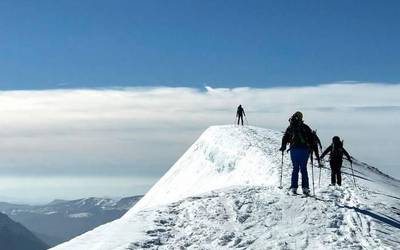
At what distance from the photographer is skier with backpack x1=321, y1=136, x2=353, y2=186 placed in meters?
26.8

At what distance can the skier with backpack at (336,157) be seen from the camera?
2675 cm

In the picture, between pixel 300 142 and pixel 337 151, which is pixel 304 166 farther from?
pixel 337 151

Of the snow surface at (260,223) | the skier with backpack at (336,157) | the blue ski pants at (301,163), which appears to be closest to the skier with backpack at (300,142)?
the blue ski pants at (301,163)

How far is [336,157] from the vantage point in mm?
27000

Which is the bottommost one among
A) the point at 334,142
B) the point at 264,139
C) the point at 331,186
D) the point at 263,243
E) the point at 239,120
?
the point at 263,243

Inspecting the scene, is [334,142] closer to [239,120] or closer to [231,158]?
[231,158]

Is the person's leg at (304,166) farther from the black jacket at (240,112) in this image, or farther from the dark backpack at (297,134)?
the black jacket at (240,112)

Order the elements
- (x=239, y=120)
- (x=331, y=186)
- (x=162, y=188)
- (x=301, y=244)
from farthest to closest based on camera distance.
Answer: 1. (x=239, y=120)
2. (x=162, y=188)
3. (x=331, y=186)
4. (x=301, y=244)

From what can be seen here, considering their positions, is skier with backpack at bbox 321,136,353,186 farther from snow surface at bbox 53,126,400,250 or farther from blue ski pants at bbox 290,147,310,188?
blue ski pants at bbox 290,147,310,188

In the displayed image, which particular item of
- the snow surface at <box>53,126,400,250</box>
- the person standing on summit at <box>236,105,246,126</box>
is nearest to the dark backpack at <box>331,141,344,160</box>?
the snow surface at <box>53,126,400,250</box>

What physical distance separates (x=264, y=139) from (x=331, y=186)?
92.3 feet

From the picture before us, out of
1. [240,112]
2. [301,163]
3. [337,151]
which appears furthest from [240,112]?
[301,163]

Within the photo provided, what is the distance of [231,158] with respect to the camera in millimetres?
48531

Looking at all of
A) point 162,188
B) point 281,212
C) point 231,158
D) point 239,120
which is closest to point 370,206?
point 281,212
